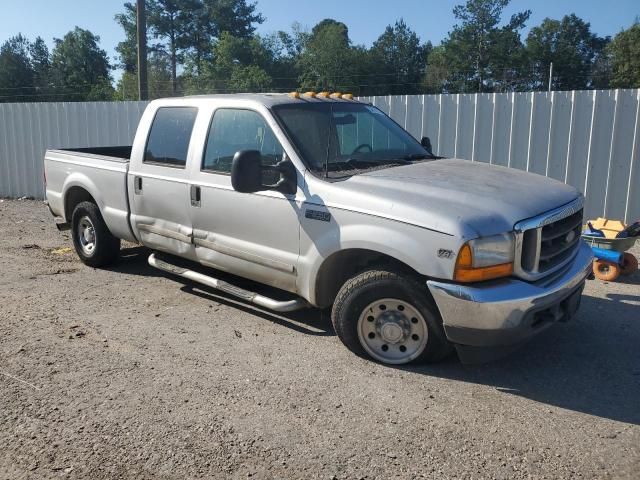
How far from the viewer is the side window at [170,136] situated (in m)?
5.44

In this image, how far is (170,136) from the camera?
562 cm

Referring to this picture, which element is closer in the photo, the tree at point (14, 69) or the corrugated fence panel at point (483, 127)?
the corrugated fence panel at point (483, 127)

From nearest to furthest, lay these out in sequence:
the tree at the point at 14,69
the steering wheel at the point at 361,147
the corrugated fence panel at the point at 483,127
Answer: the steering wheel at the point at 361,147
the corrugated fence panel at the point at 483,127
the tree at the point at 14,69

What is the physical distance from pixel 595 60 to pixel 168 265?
6303 cm

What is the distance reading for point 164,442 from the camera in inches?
129

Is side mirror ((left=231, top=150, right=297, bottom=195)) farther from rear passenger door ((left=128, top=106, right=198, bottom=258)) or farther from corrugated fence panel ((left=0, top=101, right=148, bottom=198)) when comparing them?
corrugated fence panel ((left=0, top=101, right=148, bottom=198))

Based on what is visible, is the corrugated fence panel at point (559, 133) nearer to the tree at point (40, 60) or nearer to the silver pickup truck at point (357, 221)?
the silver pickup truck at point (357, 221)

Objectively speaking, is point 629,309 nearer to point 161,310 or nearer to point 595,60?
point 161,310

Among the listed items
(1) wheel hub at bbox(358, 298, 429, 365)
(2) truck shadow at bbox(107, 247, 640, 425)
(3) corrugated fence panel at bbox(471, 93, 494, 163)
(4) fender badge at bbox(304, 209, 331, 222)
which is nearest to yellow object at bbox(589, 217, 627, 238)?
(2) truck shadow at bbox(107, 247, 640, 425)

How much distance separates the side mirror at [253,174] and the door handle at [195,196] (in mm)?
911

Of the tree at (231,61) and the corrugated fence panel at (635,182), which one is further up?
the tree at (231,61)

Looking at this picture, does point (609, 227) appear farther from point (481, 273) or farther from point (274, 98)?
point (274, 98)

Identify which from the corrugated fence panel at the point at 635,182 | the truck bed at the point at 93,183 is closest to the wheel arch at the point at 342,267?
the truck bed at the point at 93,183

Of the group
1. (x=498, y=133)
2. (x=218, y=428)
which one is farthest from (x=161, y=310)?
(x=498, y=133)
